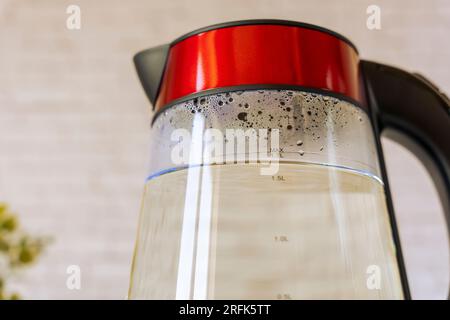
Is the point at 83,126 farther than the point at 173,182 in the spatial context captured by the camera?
Yes

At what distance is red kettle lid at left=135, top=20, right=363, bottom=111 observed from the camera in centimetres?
41

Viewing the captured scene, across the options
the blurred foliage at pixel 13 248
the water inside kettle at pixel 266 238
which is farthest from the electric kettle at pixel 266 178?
the blurred foliage at pixel 13 248

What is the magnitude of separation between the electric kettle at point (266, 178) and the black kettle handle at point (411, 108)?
0.06 ft

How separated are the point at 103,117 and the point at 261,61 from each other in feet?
1.96

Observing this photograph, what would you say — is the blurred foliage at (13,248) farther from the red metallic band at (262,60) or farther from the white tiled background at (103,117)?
the red metallic band at (262,60)

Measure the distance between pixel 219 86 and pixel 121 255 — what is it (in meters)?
0.57

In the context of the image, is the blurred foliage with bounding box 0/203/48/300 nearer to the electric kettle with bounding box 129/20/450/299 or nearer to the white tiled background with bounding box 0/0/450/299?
the white tiled background with bounding box 0/0/450/299

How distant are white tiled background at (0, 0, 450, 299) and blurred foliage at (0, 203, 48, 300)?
0.08 feet

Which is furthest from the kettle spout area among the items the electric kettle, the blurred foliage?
the blurred foliage
